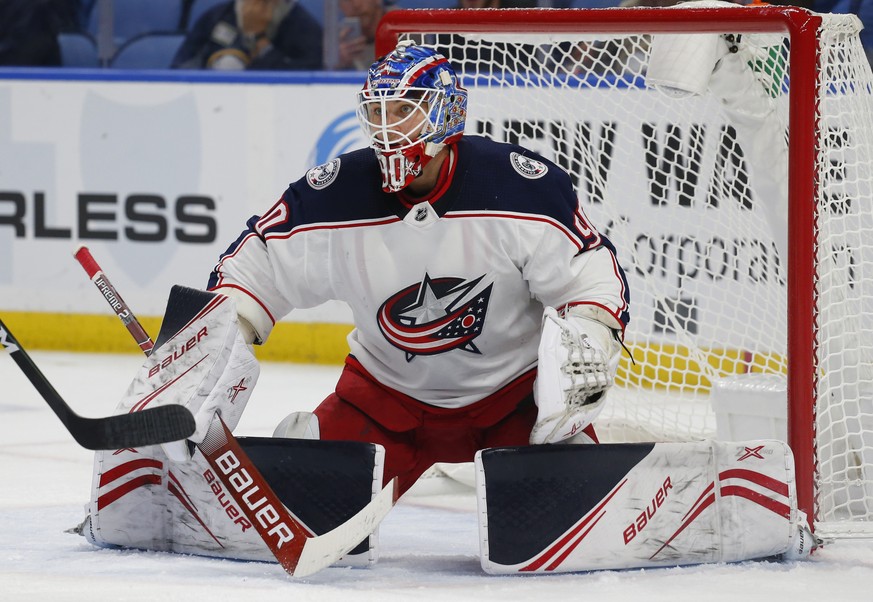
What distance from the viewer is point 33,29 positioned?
19.6 feet

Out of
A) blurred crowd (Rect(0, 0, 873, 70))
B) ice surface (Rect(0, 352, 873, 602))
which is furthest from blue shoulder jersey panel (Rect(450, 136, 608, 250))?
blurred crowd (Rect(0, 0, 873, 70))

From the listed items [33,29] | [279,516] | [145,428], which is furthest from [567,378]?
[33,29]

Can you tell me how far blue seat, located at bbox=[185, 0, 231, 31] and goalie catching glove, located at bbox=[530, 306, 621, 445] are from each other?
154 inches

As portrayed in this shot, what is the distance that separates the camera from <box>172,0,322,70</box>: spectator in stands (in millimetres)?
5531

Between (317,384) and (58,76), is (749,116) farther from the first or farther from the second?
(58,76)

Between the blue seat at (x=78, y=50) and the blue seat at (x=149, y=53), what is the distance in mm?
97

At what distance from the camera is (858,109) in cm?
273

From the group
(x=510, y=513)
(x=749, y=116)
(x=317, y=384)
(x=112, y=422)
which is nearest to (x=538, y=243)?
(x=510, y=513)

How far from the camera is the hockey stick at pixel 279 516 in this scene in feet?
6.98

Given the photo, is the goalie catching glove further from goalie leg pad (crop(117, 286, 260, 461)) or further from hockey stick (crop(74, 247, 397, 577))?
goalie leg pad (crop(117, 286, 260, 461))

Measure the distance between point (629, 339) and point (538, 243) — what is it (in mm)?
1453

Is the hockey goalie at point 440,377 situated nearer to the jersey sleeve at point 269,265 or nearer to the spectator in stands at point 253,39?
the jersey sleeve at point 269,265

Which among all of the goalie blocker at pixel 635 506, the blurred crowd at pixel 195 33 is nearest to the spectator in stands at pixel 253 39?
the blurred crowd at pixel 195 33

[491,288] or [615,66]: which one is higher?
[615,66]
